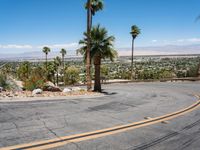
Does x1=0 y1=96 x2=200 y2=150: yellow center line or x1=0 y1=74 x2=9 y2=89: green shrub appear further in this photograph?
x1=0 y1=74 x2=9 y2=89: green shrub

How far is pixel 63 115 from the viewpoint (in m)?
8.78

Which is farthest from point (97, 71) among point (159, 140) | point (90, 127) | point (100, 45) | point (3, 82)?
point (159, 140)

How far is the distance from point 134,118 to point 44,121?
145 inches

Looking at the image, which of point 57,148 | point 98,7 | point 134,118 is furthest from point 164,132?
point 98,7

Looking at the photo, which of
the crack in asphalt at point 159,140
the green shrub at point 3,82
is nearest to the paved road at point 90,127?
the crack in asphalt at point 159,140

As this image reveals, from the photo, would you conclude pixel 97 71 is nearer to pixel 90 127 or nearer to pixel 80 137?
pixel 90 127

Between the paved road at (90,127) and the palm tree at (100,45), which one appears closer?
the paved road at (90,127)

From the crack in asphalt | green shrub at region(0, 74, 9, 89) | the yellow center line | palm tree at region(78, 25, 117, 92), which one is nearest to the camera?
the yellow center line

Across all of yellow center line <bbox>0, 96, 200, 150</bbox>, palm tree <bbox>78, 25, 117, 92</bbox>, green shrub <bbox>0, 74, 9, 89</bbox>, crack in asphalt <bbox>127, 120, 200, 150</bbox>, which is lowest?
crack in asphalt <bbox>127, 120, 200, 150</bbox>

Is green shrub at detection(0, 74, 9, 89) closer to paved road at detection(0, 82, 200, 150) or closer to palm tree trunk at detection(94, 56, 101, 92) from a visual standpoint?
paved road at detection(0, 82, 200, 150)

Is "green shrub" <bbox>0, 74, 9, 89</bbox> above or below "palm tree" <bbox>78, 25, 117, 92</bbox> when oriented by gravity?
below

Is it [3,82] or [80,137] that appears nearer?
[80,137]

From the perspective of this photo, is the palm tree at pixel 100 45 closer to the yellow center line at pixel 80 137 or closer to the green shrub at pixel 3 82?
the green shrub at pixel 3 82

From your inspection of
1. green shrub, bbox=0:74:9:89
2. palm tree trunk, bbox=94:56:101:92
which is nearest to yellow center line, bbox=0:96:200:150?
green shrub, bbox=0:74:9:89
